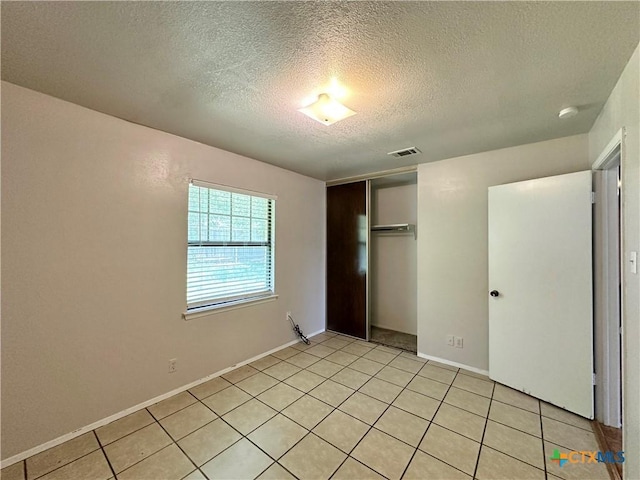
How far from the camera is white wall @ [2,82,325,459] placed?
1.73 metres

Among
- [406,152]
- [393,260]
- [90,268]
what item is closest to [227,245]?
[90,268]

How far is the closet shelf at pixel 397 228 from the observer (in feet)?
12.9

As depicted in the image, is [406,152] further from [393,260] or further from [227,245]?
[227,245]

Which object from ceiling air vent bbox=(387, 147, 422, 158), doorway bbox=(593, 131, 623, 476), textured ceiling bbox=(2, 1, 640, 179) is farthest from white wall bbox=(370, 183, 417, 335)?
doorway bbox=(593, 131, 623, 476)

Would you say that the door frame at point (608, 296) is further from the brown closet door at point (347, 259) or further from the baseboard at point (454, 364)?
the brown closet door at point (347, 259)

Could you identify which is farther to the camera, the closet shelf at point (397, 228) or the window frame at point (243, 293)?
the closet shelf at point (397, 228)

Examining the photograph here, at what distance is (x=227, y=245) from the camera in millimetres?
3018

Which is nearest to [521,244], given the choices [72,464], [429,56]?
[429,56]

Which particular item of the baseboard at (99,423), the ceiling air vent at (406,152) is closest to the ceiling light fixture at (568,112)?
the ceiling air vent at (406,152)

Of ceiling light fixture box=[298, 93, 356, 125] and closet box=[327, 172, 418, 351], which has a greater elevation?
ceiling light fixture box=[298, 93, 356, 125]

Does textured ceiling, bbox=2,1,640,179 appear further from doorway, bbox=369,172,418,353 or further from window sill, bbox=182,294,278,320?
doorway, bbox=369,172,418,353

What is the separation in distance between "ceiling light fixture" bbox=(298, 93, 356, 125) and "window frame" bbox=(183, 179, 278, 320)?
57.1 inches

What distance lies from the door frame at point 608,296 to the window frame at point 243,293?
3143 mm

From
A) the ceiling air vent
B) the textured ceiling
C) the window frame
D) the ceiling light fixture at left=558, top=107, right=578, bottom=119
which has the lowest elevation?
the window frame
